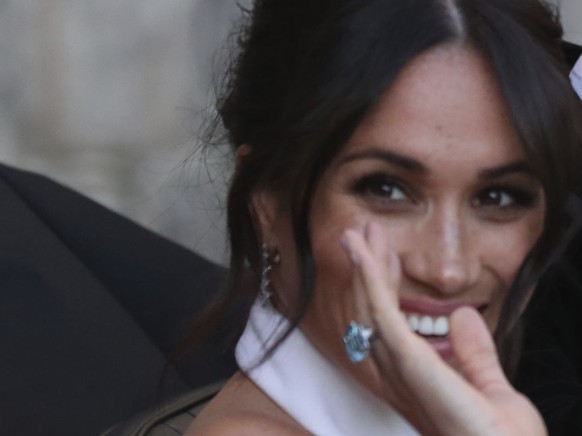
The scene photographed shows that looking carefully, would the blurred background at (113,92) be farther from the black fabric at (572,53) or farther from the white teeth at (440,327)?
the white teeth at (440,327)

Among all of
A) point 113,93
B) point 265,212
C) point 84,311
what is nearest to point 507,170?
point 265,212

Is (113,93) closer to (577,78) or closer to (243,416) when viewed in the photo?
(577,78)

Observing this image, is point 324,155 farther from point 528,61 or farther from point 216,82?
point 216,82

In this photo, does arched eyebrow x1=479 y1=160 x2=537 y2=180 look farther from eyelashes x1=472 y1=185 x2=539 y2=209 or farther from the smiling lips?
the smiling lips

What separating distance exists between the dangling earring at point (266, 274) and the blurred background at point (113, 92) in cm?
181

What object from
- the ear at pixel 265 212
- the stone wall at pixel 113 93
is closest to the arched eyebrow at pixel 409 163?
the ear at pixel 265 212

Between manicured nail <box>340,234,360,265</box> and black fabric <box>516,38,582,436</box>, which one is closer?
manicured nail <box>340,234,360,265</box>

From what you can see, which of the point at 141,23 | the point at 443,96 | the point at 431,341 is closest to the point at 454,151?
the point at 443,96

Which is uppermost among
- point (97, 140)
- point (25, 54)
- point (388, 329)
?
point (388, 329)

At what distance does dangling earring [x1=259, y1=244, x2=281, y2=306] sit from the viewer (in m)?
1.48

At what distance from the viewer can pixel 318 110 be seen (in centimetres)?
140

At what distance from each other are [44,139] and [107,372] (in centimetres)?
122

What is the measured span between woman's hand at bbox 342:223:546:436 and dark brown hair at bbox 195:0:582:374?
0.56 ft

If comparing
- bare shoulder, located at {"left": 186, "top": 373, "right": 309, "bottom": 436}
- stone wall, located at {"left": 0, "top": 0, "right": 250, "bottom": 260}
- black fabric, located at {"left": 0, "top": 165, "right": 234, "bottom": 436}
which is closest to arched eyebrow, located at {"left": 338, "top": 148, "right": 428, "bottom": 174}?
bare shoulder, located at {"left": 186, "top": 373, "right": 309, "bottom": 436}
